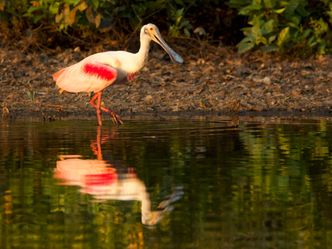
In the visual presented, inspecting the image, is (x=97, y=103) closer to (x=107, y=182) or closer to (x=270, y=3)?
(x=270, y=3)

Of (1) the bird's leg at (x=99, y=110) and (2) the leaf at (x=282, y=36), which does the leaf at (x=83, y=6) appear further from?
(2) the leaf at (x=282, y=36)

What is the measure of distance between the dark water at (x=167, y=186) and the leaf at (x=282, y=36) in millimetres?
4216

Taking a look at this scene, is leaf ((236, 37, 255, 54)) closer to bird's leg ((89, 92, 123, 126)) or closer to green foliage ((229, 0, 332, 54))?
green foliage ((229, 0, 332, 54))

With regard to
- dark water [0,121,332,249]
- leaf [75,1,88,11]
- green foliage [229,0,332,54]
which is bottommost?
dark water [0,121,332,249]

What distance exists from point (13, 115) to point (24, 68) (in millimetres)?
2719

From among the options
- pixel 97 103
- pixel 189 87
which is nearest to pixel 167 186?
pixel 97 103

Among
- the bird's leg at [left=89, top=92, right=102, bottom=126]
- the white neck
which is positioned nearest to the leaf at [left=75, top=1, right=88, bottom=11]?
the bird's leg at [left=89, top=92, right=102, bottom=126]

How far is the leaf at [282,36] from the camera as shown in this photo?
18.2 metres

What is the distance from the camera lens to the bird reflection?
8227 millimetres

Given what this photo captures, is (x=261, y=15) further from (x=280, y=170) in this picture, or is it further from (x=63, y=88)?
(x=280, y=170)

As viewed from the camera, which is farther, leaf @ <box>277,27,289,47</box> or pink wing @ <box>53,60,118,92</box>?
leaf @ <box>277,27,289,47</box>

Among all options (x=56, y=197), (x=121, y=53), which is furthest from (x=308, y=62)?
(x=56, y=197)

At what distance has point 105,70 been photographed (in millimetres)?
15211

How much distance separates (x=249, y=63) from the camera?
18547 mm
